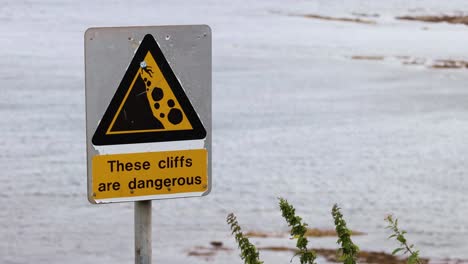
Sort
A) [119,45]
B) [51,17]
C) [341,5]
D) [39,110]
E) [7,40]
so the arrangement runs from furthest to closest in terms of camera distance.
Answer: [341,5], [51,17], [7,40], [39,110], [119,45]

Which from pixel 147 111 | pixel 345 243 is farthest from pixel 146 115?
pixel 345 243

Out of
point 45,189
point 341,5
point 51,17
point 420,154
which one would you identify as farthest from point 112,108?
point 341,5

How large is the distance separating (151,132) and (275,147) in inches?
456

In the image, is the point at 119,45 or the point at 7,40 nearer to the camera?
the point at 119,45

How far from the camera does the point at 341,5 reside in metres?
46.2

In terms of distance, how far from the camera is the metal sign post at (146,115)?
4.33 metres

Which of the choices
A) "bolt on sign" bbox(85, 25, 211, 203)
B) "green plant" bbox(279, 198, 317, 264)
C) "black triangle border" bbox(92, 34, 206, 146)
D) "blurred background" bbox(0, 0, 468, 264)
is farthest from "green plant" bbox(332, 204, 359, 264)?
"blurred background" bbox(0, 0, 468, 264)

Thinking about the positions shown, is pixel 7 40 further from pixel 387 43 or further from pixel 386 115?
pixel 386 115

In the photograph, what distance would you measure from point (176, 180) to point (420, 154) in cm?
1150

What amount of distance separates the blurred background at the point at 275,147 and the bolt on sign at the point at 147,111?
586cm

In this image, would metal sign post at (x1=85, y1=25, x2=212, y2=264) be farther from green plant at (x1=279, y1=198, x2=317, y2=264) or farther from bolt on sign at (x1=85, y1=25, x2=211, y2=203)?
green plant at (x1=279, y1=198, x2=317, y2=264)

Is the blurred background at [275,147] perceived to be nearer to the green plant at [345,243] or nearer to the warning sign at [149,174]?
the green plant at [345,243]

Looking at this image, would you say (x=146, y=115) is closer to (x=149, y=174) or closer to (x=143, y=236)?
(x=149, y=174)

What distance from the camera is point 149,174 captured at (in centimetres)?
443
